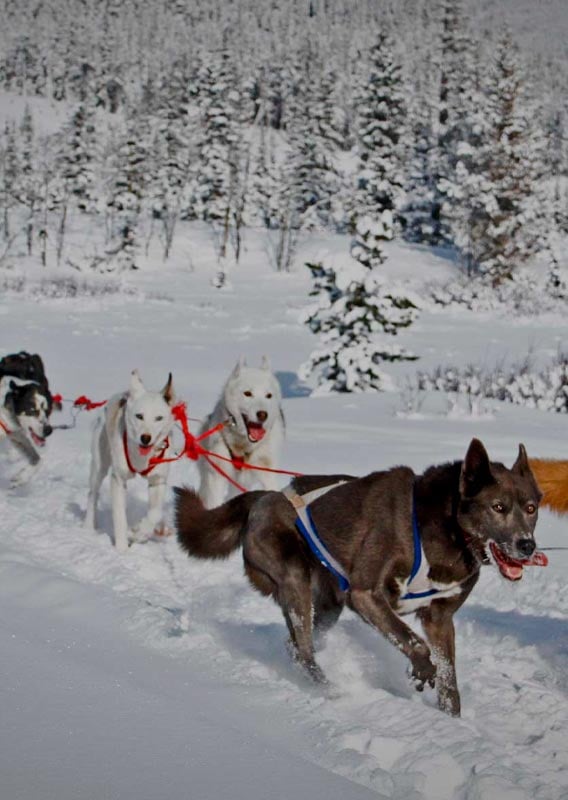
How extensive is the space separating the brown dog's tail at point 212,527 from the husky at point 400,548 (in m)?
0.12

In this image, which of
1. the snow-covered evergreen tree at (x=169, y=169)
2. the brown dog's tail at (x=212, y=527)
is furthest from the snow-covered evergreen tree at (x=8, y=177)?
the brown dog's tail at (x=212, y=527)

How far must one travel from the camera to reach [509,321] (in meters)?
23.2

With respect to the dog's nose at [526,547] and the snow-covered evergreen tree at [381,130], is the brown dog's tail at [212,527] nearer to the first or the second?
the dog's nose at [526,547]

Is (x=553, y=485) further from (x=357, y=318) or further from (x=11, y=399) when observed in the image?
(x=357, y=318)

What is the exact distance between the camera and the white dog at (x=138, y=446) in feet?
19.0

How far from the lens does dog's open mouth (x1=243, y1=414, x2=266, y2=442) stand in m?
5.97

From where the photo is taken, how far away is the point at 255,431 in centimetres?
598

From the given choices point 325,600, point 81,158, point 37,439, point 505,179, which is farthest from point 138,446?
point 81,158

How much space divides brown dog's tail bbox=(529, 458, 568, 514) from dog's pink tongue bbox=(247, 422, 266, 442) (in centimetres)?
270

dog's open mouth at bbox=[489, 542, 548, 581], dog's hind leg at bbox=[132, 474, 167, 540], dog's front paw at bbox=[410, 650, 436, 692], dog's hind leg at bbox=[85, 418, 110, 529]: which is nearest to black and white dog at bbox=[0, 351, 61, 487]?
dog's hind leg at bbox=[85, 418, 110, 529]

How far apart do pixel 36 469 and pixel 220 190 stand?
48300mm

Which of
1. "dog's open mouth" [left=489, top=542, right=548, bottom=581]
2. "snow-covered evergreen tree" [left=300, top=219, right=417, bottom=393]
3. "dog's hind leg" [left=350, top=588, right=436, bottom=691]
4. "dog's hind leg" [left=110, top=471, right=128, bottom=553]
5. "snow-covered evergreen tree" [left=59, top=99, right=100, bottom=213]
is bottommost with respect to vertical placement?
"dog's hind leg" [left=110, top=471, right=128, bottom=553]

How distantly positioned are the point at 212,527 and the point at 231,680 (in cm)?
88

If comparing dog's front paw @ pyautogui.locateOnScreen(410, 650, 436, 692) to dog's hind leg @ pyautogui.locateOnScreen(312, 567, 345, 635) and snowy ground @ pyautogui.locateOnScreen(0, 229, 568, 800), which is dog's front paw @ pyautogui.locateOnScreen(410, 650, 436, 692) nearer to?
snowy ground @ pyautogui.locateOnScreen(0, 229, 568, 800)
